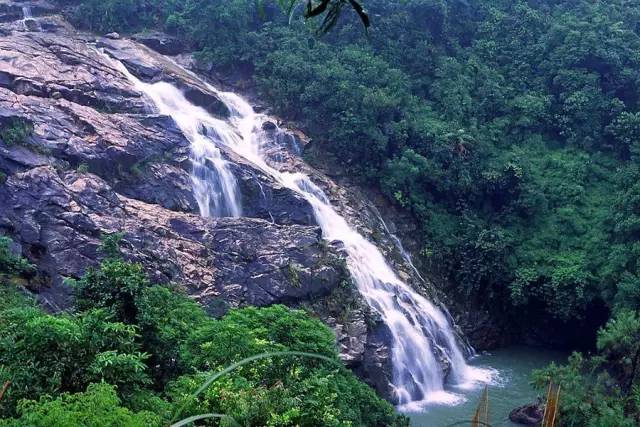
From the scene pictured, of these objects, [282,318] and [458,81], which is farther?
[458,81]

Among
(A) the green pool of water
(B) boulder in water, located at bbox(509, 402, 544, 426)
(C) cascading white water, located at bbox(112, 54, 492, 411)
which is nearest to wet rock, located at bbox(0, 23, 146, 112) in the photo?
(C) cascading white water, located at bbox(112, 54, 492, 411)

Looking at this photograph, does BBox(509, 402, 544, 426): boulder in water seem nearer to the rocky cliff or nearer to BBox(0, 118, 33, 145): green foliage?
the rocky cliff

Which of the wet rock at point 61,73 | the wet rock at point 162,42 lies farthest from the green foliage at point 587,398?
the wet rock at point 162,42

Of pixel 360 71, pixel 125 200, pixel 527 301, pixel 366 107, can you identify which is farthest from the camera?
pixel 360 71

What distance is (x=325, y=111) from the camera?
22250 mm

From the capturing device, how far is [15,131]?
14.4 meters

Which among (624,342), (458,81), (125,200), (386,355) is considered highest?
(458,81)

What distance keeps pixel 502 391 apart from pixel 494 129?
11.1m

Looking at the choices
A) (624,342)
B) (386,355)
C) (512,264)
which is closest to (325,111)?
(512,264)

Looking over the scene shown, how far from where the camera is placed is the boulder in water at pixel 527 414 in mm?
14242

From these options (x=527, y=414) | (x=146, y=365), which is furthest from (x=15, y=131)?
(x=527, y=414)

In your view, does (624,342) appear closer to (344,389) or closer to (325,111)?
(344,389)

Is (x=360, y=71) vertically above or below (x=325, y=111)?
above

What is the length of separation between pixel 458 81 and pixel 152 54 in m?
11.9
